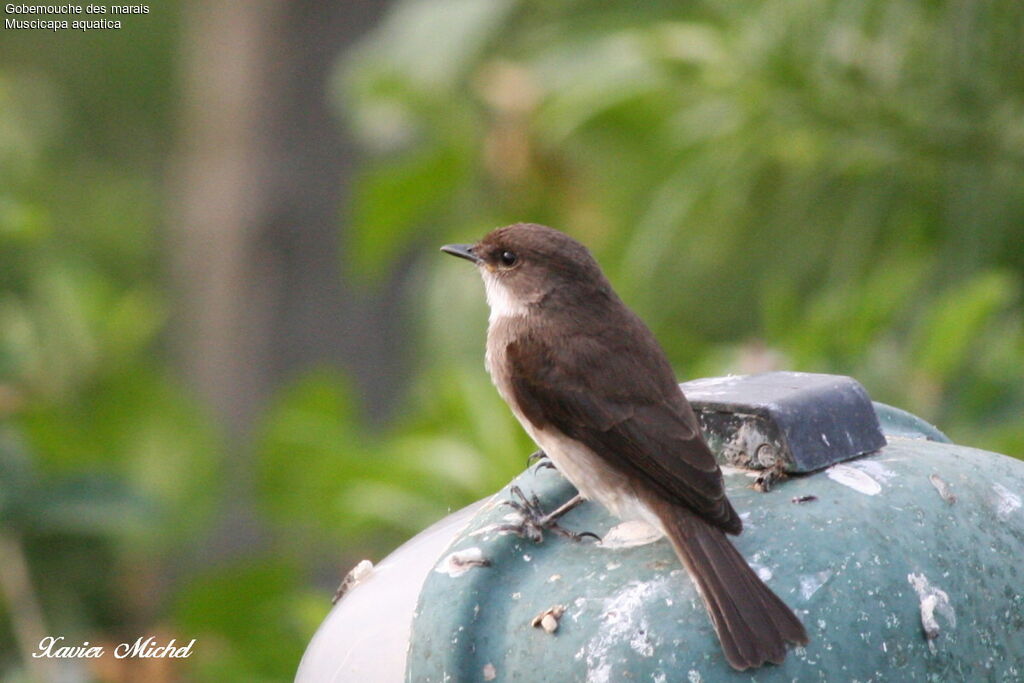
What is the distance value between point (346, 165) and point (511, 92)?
287 centimetres

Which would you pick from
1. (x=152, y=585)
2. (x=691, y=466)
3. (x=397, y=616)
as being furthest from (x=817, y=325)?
(x=152, y=585)

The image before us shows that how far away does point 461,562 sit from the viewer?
2258mm

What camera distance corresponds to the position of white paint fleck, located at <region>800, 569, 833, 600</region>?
2121 mm

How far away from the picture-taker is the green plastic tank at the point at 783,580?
6.85ft

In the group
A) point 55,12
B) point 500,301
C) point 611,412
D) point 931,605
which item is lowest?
point 931,605

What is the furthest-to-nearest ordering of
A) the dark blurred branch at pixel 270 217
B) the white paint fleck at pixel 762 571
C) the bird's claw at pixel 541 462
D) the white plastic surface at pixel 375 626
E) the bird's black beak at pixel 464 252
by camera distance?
the dark blurred branch at pixel 270 217 → the bird's black beak at pixel 464 252 → the bird's claw at pixel 541 462 → the white plastic surface at pixel 375 626 → the white paint fleck at pixel 762 571

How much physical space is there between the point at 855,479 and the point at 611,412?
680 mm

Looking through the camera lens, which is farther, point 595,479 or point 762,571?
point 595,479

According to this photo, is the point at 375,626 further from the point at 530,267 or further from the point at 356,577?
the point at 530,267

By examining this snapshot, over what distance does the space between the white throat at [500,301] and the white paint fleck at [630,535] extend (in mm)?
1002

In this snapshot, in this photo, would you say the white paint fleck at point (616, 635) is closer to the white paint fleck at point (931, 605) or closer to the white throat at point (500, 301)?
the white paint fleck at point (931, 605)

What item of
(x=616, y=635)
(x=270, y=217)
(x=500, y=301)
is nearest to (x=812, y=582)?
(x=616, y=635)

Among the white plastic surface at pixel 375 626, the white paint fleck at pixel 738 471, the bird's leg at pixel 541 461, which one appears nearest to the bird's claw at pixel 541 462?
the bird's leg at pixel 541 461

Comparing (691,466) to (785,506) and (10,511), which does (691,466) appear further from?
(10,511)
